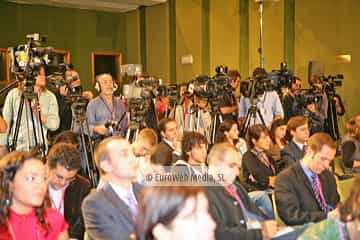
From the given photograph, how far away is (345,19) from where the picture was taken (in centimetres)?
774

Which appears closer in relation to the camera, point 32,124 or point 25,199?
point 25,199

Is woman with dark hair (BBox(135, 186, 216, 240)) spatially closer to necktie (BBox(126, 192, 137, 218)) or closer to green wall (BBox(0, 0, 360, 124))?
necktie (BBox(126, 192, 137, 218))

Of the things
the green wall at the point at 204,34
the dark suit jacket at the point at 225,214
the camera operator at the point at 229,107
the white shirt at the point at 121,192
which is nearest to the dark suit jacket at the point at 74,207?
the white shirt at the point at 121,192

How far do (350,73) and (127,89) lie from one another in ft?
14.5

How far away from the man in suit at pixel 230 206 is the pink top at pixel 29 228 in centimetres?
78

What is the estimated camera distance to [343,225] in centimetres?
178

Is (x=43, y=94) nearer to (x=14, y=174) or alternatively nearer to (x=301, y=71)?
(x=14, y=174)

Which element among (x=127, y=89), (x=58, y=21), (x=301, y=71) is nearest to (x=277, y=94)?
(x=127, y=89)

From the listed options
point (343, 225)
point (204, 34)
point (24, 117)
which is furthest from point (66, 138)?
point (204, 34)

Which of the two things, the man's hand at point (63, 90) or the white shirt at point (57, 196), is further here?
the man's hand at point (63, 90)

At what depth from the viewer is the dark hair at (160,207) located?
4.19 feet

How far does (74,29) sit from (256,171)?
5.96m

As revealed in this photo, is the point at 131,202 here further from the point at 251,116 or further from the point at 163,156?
the point at 251,116

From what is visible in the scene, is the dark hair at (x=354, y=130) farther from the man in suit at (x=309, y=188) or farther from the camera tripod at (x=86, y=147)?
the camera tripod at (x=86, y=147)
